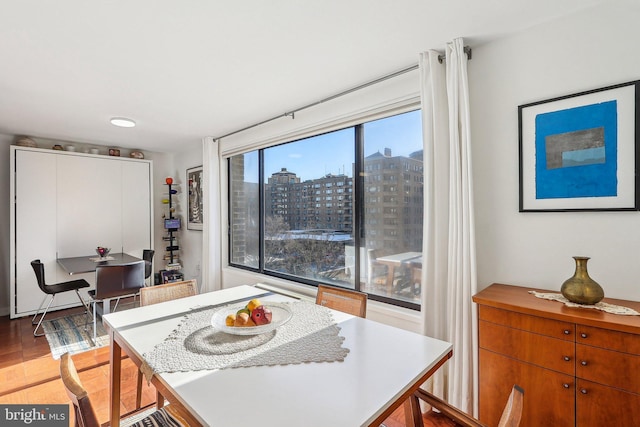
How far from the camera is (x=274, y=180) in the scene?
3.75 metres

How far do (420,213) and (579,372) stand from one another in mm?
1288

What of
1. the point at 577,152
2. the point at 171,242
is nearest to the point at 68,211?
the point at 171,242

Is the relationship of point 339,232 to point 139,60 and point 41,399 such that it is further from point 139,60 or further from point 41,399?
point 41,399

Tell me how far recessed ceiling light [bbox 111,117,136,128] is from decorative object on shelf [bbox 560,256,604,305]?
13.8ft

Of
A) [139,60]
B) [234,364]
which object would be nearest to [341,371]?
[234,364]

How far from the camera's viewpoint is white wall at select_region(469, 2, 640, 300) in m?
1.51

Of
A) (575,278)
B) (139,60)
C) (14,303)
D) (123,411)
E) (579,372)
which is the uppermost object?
(139,60)

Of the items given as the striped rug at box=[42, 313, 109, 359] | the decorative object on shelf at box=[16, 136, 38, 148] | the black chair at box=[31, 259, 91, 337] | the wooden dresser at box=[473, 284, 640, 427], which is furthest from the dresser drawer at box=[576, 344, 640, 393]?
the decorative object on shelf at box=[16, 136, 38, 148]

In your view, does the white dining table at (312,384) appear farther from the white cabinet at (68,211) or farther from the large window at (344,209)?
the white cabinet at (68,211)

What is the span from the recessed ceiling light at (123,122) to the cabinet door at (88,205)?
128 centimetres

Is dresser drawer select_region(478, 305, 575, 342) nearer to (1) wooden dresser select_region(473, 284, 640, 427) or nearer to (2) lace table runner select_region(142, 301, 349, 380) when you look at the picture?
(1) wooden dresser select_region(473, 284, 640, 427)

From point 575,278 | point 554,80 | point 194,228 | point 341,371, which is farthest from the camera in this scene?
point 194,228

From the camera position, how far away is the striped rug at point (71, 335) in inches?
120

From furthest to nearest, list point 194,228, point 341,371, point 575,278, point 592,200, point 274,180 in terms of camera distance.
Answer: point 194,228, point 274,180, point 592,200, point 575,278, point 341,371
